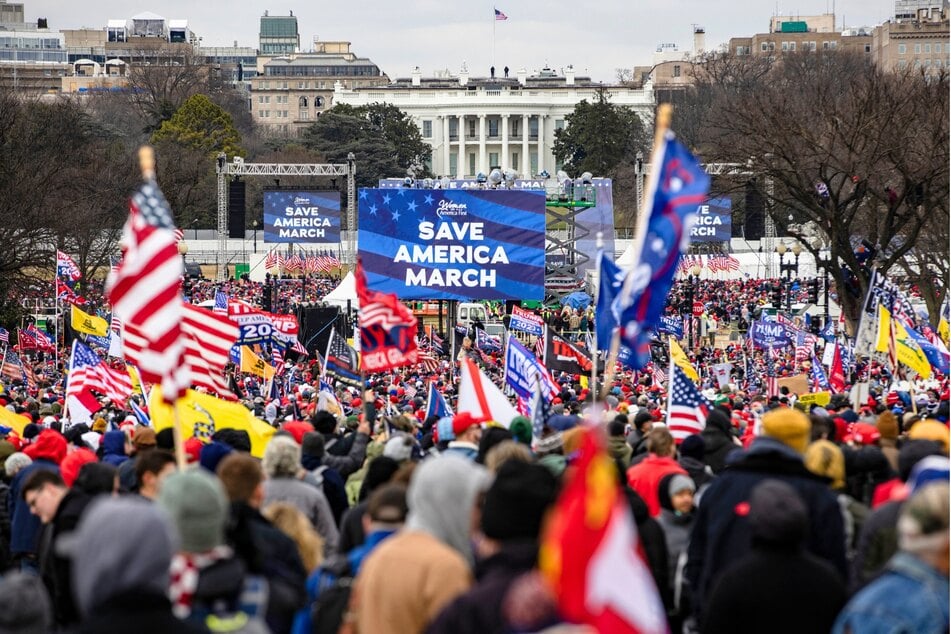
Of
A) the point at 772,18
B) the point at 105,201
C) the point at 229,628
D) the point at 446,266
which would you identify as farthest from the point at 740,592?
the point at 772,18

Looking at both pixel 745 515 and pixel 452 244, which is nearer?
pixel 745 515

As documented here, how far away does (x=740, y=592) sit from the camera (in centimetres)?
640

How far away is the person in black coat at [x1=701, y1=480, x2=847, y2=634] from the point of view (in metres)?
6.39

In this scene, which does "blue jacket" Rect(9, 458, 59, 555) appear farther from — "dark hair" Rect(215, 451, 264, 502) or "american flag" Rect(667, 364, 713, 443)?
"american flag" Rect(667, 364, 713, 443)

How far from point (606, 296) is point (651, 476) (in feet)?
16.3

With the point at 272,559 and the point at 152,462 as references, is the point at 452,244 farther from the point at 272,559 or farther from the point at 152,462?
the point at 272,559

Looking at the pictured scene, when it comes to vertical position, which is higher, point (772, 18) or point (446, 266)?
point (772, 18)

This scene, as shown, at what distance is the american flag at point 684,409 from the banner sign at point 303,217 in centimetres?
5052

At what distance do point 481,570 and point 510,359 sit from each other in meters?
12.4

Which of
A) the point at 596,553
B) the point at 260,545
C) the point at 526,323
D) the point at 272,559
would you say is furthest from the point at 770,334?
the point at 596,553

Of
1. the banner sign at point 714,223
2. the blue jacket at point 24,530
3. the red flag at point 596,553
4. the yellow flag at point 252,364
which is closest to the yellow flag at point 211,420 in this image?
the blue jacket at point 24,530

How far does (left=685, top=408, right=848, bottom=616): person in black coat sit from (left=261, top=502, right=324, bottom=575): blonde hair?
1569mm

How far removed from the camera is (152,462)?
8.70m

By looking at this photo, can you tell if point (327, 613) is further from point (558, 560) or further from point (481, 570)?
point (558, 560)
